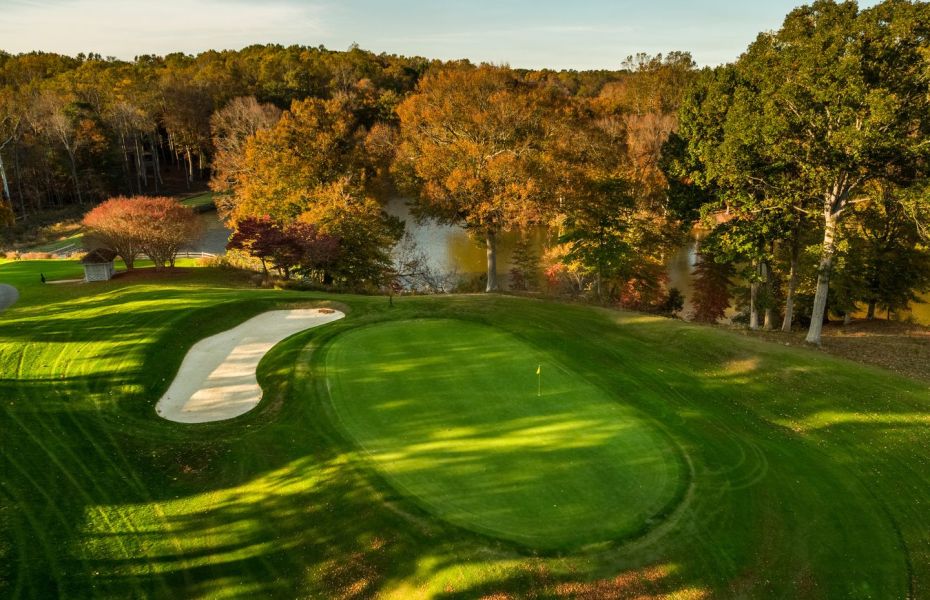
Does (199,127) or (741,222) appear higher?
A: (199,127)

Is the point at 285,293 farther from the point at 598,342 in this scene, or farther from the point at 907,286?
the point at 907,286

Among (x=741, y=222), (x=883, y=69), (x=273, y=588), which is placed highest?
(x=883, y=69)

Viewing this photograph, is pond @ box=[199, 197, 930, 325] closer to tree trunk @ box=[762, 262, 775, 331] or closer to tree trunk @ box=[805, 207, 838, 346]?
tree trunk @ box=[762, 262, 775, 331]

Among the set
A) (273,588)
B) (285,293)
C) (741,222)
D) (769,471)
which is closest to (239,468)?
(273,588)

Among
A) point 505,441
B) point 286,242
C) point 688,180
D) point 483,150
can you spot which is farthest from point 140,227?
point 688,180

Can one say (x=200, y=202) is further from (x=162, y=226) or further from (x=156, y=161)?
(x=162, y=226)

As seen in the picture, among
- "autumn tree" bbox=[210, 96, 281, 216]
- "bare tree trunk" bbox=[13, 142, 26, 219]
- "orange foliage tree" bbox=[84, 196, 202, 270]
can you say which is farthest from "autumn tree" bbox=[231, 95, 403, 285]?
"bare tree trunk" bbox=[13, 142, 26, 219]

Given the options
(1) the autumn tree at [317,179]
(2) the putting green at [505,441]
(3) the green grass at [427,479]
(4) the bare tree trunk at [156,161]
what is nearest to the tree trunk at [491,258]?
(1) the autumn tree at [317,179]

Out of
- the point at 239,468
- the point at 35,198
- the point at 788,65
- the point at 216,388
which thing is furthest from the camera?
the point at 35,198
